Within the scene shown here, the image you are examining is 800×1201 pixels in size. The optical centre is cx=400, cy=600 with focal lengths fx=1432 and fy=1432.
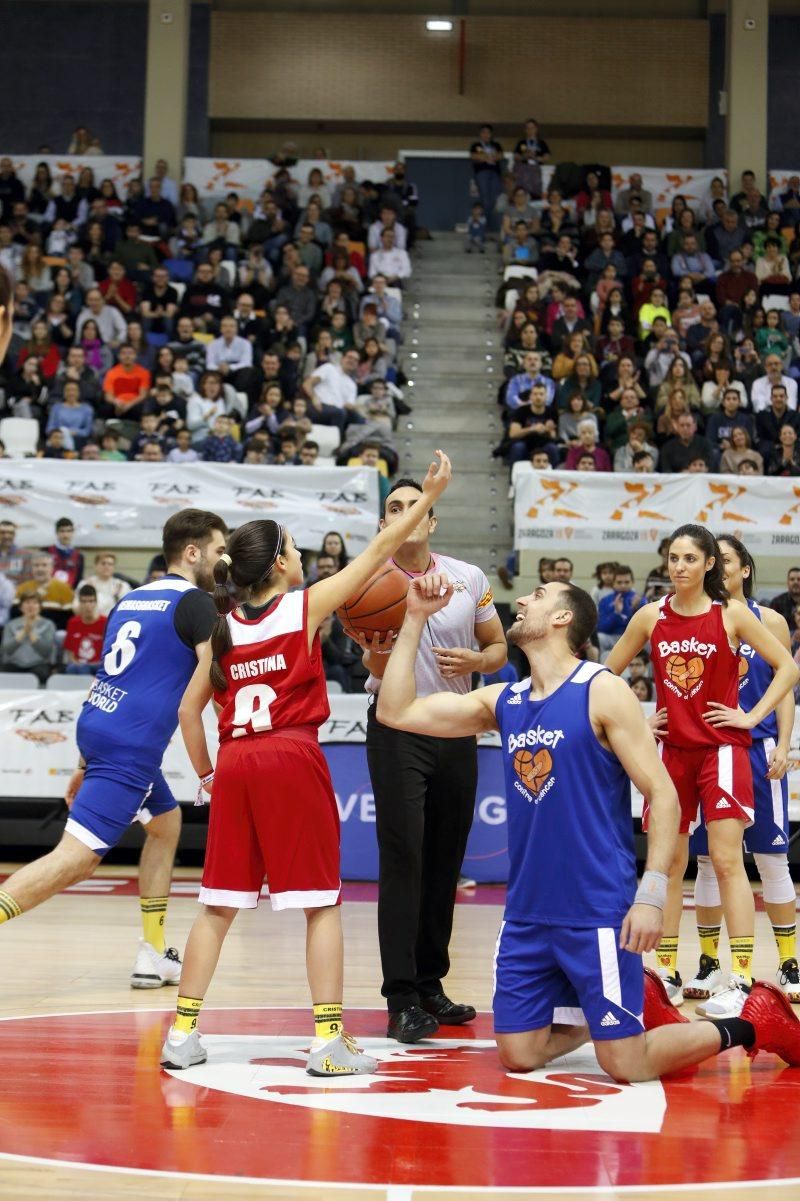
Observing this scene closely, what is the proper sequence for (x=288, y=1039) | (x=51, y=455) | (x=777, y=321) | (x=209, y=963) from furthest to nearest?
(x=777, y=321)
(x=51, y=455)
(x=288, y=1039)
(x=209, y=963)

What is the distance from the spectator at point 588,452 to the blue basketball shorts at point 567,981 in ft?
33.2

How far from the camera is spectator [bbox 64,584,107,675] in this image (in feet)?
37.8

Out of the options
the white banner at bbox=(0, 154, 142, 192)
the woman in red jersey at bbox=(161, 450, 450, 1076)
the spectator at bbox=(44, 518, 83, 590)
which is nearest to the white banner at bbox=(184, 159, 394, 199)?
the white banner at bbox=(0, 154, 142, 192)

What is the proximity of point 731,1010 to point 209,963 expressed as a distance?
76.2 inches

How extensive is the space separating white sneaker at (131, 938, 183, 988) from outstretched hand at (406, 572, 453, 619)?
2411 mm

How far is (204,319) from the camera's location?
16.8 meters

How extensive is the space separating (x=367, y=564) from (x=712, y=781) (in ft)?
6.49

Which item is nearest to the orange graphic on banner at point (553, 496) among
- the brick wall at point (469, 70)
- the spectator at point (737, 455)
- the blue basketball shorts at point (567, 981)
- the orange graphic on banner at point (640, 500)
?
the orange graphic on banner at point (640, 500)

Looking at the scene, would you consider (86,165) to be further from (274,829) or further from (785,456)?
(274,829)

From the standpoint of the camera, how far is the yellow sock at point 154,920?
597 cm

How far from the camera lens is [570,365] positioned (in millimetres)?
15633

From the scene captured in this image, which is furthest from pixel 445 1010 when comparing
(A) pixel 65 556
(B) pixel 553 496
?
(B) pixel 553 496

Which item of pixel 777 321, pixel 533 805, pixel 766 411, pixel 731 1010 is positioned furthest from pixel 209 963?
pixel 777 321

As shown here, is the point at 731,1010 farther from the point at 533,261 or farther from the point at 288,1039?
the point at 533,261
